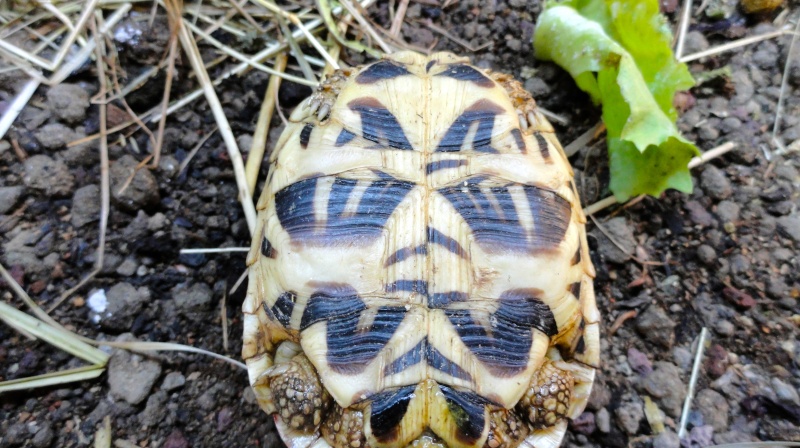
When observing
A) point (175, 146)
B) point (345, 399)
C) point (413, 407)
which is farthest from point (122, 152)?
point (413, 407)

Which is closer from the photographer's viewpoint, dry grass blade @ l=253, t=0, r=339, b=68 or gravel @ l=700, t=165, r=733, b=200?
gravel @ l=700, t=165, r=733, b=200

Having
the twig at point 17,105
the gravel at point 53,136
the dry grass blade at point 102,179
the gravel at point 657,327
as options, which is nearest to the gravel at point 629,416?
→ the gravel at point 657,327

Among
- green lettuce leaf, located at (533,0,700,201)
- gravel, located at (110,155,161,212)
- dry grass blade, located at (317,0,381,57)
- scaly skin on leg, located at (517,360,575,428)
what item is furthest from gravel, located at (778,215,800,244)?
gravel, located at (110,155,161,212)

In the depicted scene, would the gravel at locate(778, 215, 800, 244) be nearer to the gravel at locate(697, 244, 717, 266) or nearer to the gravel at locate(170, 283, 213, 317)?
the gravel at locate(697, 244, 717, 266)

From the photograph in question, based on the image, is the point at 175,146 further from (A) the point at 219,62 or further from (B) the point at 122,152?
(A) the point at 219,62

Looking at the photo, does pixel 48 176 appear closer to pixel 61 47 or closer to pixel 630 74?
pixel 61 47

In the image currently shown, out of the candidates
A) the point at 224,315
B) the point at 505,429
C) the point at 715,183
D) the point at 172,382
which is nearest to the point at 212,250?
the point at 224,315

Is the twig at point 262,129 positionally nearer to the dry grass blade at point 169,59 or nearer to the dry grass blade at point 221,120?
the dry grass blade at point 221,120
